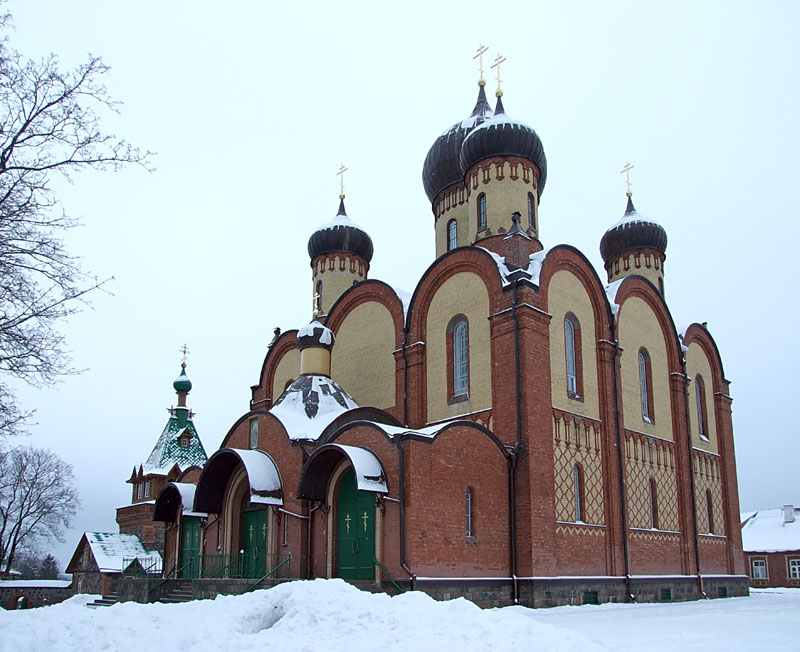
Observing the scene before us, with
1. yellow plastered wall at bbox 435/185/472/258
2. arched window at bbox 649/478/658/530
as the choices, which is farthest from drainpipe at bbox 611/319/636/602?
yellow plastered wall at bbox 435/185/472/258

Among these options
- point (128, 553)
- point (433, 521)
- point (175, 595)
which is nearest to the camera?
point (433, 521)

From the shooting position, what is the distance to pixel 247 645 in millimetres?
7805

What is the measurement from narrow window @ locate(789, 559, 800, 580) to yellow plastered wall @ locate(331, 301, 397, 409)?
25.0 m

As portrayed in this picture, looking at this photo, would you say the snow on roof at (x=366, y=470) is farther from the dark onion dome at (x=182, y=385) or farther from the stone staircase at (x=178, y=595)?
the dark onion dome at (x=182, y=385)

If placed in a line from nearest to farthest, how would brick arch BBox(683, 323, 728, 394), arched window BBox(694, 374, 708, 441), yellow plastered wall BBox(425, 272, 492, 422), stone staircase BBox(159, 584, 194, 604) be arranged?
1. stone staircase BBox(159, 584, 194, 604)
2. yellow plastered wall BBox(425, 272, 492, 422)
3. arched window BBox(694, 374, 708, 441)
4. brick arch BBox(683, 323, 728, 394)

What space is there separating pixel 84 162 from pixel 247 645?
6.34m

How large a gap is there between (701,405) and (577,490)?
8160 millimetres

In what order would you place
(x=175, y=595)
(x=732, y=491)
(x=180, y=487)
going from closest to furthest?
(x=175, y=595) → (x=180, y=487) → (x=732, y=491)

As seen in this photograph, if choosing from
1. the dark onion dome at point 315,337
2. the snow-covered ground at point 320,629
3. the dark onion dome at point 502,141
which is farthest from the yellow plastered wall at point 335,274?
the snow-covered ground at point 320,629

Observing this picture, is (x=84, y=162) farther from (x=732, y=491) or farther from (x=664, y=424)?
(x=732, y=491)

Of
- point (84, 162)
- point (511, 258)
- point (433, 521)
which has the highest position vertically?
point (511, 258)

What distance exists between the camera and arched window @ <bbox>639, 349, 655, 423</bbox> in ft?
66.7

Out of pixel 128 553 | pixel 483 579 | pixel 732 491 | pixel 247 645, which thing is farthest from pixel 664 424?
pixel 128 553

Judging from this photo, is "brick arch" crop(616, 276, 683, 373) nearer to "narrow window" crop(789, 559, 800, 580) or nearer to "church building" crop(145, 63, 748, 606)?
"church building" crop(145, 63, 748, 606)
